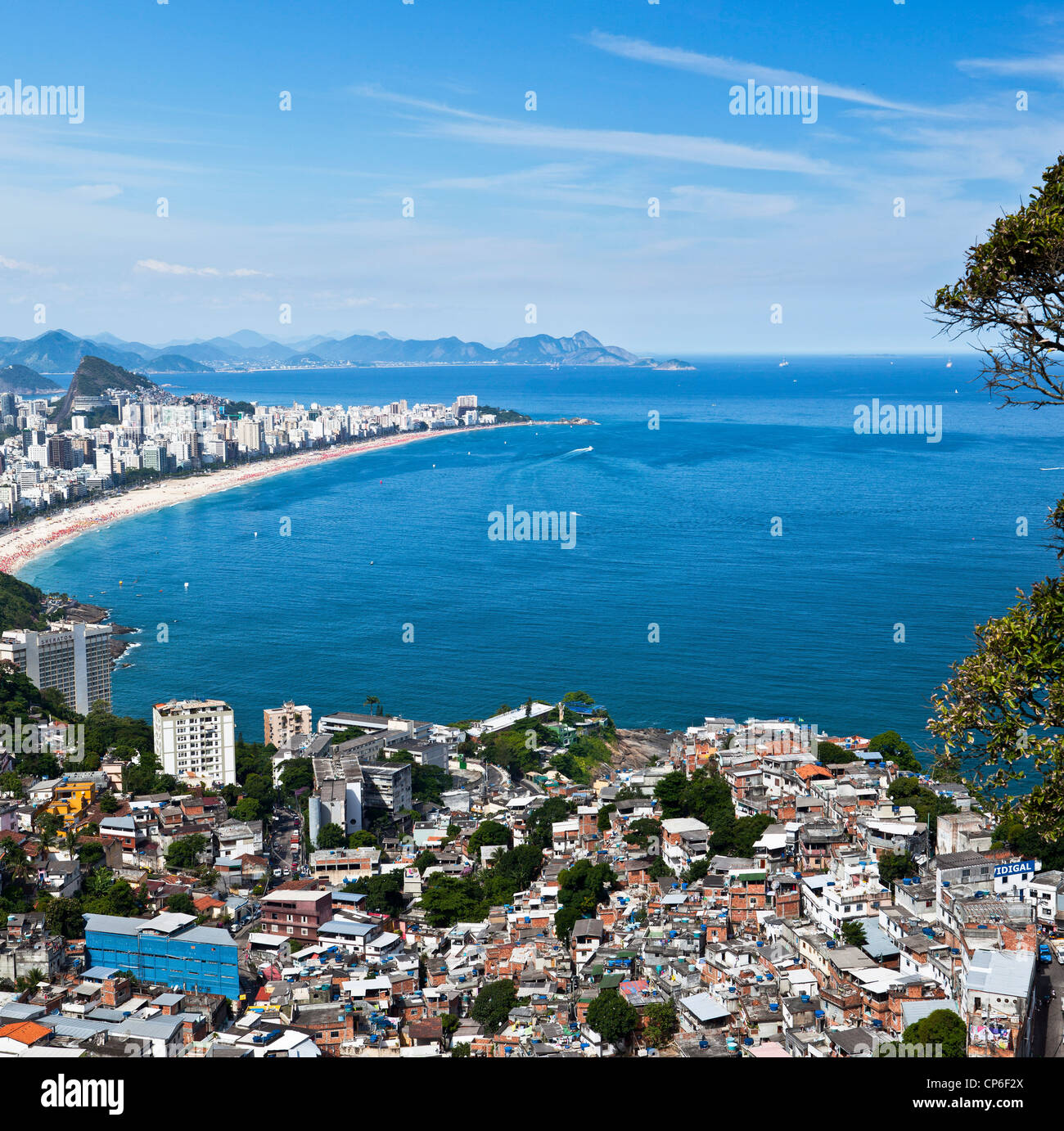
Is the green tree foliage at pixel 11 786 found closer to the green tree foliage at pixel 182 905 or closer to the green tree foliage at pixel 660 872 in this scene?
the green tree foliage at pixel 182 905

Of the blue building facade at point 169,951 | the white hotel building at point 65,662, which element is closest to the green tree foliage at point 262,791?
the blue building facade at point 169,951

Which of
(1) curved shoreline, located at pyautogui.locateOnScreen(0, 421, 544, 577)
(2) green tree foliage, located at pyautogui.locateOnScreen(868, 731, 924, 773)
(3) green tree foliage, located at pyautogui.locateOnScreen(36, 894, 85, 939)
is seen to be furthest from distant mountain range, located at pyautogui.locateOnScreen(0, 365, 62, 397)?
(2) green tree foliage, located at pyautogui.locateOnScreen(868, 731, 924, 773)

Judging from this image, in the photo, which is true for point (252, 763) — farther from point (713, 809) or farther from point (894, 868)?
point (894, 868)

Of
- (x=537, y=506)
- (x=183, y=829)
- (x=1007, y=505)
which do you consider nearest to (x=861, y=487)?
(x=1007, y=505)

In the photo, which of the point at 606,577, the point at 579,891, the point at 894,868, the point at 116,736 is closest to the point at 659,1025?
the point at 579,891
